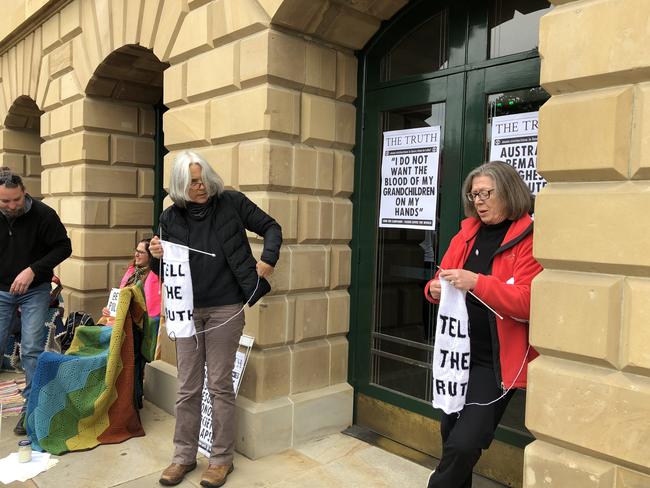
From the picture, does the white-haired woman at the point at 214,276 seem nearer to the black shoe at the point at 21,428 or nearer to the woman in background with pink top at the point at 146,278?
the black shoe at the point at 21,428

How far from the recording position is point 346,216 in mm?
4465

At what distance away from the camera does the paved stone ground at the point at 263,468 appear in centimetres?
355

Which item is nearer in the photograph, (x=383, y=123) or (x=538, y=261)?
(x=538, y=261)

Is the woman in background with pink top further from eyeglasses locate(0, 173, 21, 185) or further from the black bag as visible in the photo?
eyeglasses locate(0, 173, 21, 185)

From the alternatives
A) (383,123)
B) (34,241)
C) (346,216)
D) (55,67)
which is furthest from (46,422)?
(55,67)

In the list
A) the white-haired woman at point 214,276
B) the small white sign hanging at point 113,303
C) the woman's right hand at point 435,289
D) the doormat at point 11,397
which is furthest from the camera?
the small white sign hanging at point 113,303

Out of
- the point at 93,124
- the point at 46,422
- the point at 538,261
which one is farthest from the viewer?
the point at 93,124

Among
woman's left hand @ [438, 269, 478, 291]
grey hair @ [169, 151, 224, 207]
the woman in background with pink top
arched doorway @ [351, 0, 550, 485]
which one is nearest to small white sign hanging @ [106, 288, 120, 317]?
the woman in background with pink top

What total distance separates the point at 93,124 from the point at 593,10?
563cm

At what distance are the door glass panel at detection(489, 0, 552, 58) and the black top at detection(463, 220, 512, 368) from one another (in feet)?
4.71

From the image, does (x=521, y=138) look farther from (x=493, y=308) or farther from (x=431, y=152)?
(x=493, y=308)

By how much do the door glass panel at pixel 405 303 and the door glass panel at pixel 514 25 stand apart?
22.3 inches

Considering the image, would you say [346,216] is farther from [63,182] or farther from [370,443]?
[63,182]

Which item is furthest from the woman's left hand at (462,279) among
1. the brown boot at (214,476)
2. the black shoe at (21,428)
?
the black shoe at (21,428)
